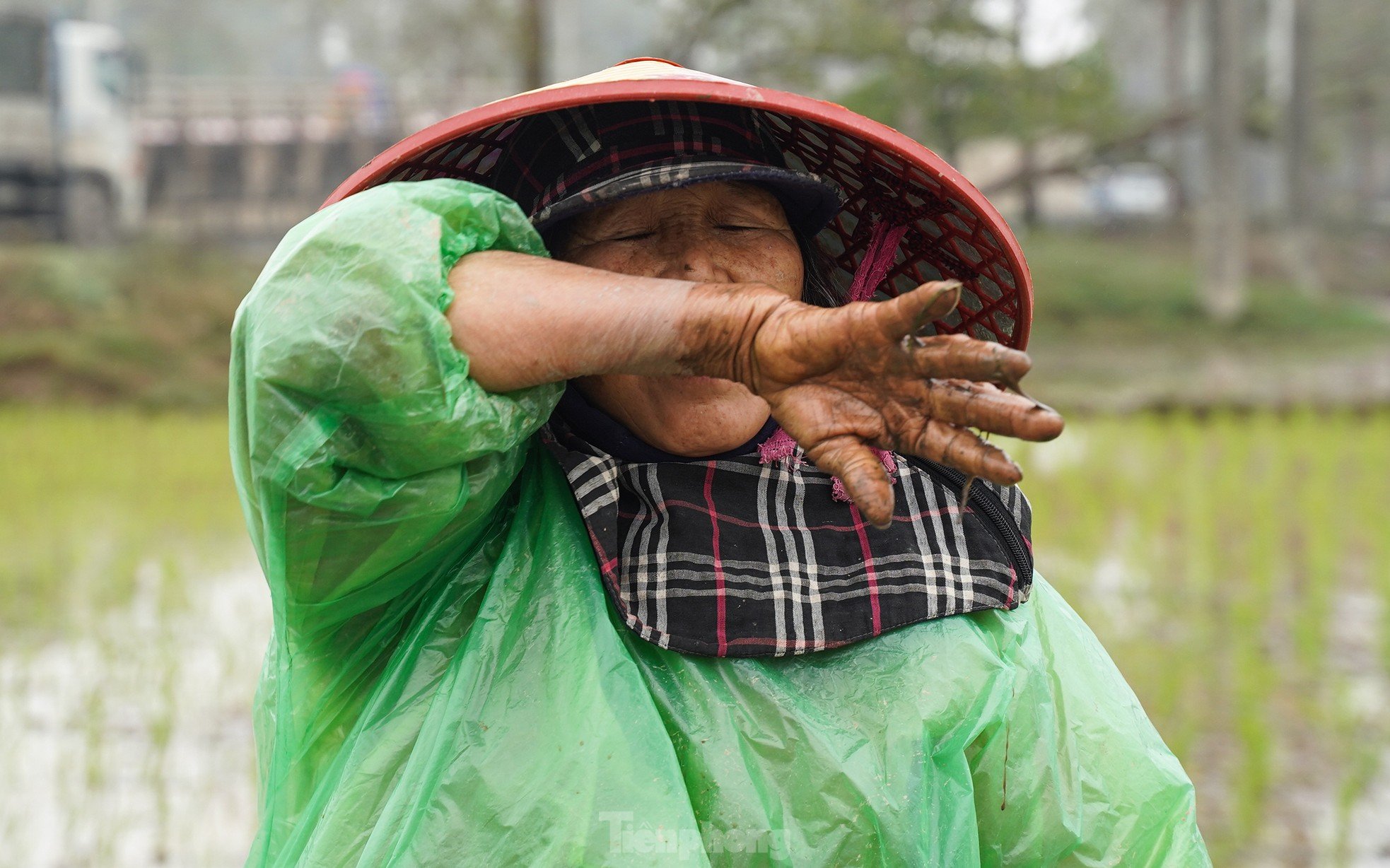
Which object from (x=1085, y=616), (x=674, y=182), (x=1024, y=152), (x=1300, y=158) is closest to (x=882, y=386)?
(x=674, y=182)

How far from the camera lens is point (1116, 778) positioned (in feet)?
3.63

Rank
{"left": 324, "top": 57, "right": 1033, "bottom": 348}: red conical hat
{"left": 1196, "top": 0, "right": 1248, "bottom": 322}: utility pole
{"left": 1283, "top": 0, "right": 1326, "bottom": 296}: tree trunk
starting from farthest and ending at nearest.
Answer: {"left": 1283, "top": 0, "right": 1326, "bottom": 296}: tree trunk < {"left": 1196, "top": 0, "right": 1248, "bottom": 322}: utility pole < {"left": 324, "top": 57, "right": 1033, "bottom": 348}: red conical hat

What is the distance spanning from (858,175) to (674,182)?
262 mm

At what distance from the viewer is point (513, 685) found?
3.31ft

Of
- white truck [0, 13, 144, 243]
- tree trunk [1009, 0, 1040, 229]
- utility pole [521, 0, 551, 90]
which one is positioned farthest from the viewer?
white truck [0, 13, 144, 243]

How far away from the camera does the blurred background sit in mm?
3105

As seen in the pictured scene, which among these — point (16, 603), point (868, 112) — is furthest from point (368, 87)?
point (16, 603)

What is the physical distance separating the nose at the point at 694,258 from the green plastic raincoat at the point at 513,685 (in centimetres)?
17

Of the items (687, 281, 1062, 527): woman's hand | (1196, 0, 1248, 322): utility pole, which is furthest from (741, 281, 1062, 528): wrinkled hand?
(1196, 0, 1248, 322): utility pole

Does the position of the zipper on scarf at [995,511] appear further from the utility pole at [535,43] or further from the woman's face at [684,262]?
the utility pole at [535,43]

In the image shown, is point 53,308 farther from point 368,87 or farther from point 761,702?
point 761,702

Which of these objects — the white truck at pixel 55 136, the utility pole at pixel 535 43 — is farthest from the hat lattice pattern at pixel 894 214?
the white truck at pixel 55 136

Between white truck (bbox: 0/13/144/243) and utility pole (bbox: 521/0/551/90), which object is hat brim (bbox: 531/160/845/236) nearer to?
utility pole (bbox: 521/0/551/90)

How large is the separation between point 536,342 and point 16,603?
3.95 meters
